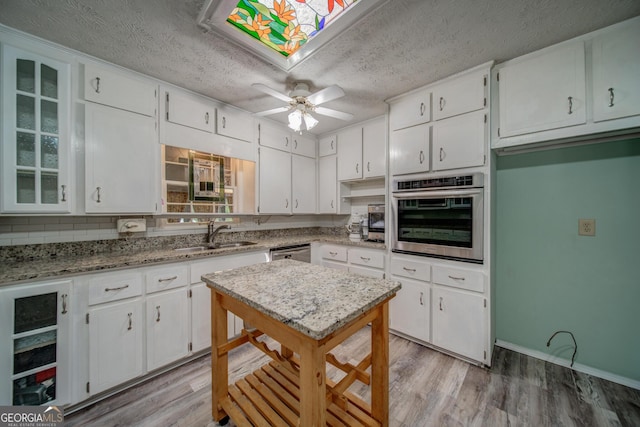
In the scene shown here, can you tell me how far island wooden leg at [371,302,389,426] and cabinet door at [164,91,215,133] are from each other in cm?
238

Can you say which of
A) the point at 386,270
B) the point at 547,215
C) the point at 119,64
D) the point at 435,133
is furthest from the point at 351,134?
the point at 119,64

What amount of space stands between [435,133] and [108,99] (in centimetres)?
279

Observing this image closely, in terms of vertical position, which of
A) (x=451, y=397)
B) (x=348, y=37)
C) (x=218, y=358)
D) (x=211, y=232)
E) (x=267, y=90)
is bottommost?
(x=451, y=397)

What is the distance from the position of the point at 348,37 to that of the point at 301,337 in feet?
6.03

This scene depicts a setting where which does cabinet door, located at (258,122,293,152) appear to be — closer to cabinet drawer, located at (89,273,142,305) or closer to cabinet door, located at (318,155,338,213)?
cabinet door, located at (318,155,338,213)

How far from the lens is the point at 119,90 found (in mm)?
1840

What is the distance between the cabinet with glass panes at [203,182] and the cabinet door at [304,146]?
73 centimetres

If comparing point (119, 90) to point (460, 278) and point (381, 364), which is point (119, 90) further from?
point (460, 278)

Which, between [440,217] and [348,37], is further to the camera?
[440,217]

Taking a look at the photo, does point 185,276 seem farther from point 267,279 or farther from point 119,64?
point 119,64

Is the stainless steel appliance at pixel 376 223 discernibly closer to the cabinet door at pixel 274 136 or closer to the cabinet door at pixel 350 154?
the cabinet door at pixel 350 154

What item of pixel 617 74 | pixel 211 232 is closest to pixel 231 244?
pixel 211 232

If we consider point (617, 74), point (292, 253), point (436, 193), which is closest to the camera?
point (617, 74)

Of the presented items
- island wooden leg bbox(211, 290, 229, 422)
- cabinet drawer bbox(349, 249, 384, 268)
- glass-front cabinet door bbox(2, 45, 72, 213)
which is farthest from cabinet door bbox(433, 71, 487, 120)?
glass-front cabinet door bbox(2, 45, 72, 213)
